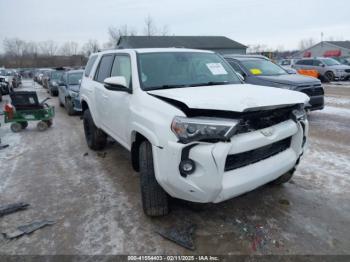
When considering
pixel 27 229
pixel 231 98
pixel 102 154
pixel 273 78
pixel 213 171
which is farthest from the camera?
pixel 273 78

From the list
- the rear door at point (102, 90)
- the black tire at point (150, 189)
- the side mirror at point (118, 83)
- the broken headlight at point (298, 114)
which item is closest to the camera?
the black tire at point (150, 189)

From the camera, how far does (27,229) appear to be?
3.21 m

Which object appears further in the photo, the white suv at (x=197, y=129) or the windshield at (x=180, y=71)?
the windshield at (x=180, y=71)

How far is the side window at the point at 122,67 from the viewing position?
3990mm

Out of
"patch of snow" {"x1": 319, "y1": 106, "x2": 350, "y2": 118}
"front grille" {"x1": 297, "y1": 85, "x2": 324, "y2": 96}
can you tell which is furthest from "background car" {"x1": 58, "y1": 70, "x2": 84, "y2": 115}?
"patch of snow" {"x1": 319, "y1": 106, "x2": 350, "y2": 118}

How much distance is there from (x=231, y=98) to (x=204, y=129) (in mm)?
485

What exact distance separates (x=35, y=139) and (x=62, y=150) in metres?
1.53

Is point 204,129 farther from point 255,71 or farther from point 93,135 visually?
point 255,71

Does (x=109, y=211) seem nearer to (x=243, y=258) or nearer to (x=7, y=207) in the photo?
(x=7, y=207)

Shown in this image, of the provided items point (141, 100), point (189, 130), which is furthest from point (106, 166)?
point (189, 130)

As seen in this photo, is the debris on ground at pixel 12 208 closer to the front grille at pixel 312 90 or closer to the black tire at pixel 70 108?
the front grille at pixel 312 90

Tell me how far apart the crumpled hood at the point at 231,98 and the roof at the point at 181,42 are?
39397mm

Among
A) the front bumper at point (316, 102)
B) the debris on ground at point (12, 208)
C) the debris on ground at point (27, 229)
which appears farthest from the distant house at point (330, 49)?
the debris on ground at point (27, 229)

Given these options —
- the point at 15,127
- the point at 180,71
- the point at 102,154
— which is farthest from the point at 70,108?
the point at 180,71
